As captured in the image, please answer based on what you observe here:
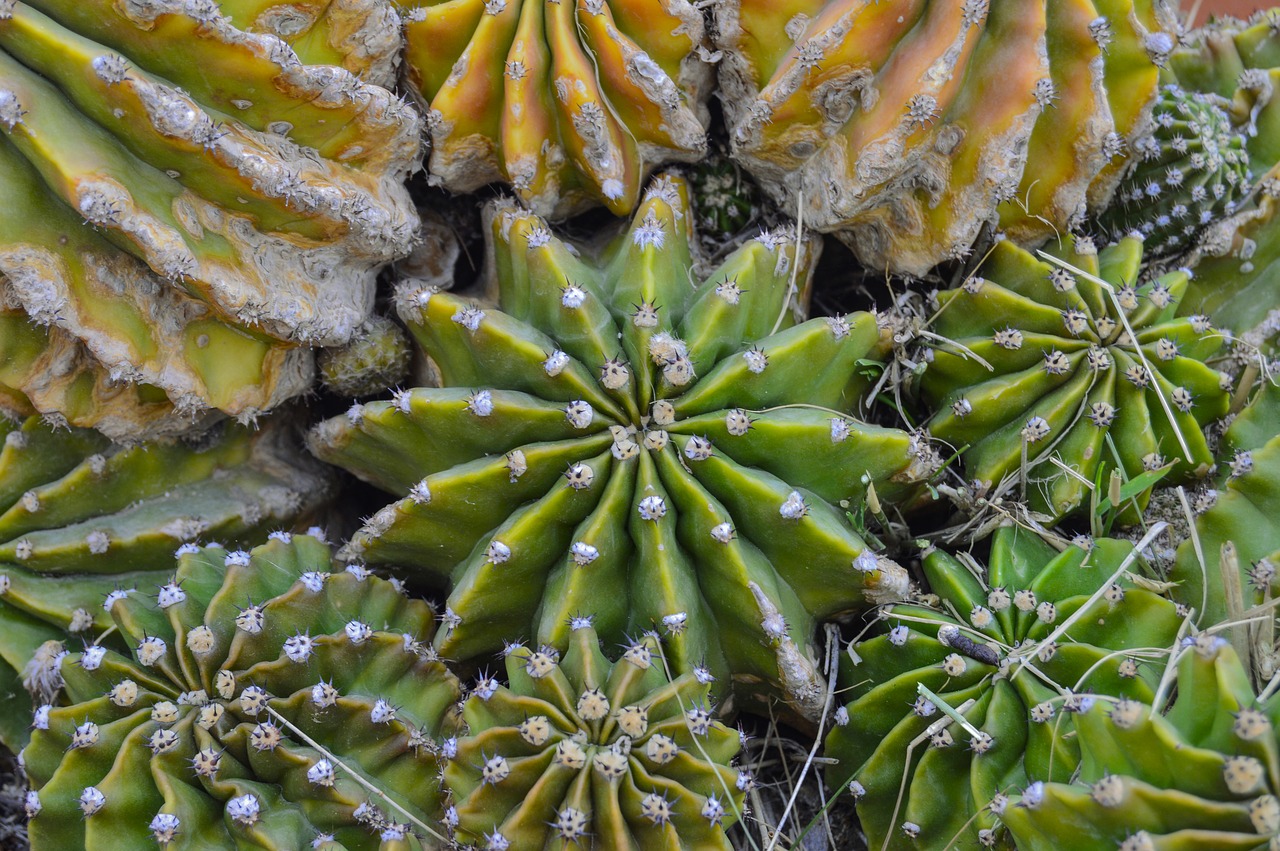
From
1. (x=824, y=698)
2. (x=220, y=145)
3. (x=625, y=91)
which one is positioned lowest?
(x=824, y=698)

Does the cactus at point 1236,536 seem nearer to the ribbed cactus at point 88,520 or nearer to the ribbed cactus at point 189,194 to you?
the ribbed cactus at point 189,194

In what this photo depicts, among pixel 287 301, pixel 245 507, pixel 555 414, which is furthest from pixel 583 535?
pixel 245 507

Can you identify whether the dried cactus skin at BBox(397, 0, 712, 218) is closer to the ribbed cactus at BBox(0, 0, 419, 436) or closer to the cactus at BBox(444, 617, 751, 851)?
the ribbed cactus at BBox(0, 0, 419, 436)

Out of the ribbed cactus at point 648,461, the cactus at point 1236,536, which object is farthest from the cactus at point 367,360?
the cactus at point 1236,536

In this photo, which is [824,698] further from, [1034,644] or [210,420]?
[210,420]

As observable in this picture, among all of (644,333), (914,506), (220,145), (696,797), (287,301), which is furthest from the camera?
(914,506)

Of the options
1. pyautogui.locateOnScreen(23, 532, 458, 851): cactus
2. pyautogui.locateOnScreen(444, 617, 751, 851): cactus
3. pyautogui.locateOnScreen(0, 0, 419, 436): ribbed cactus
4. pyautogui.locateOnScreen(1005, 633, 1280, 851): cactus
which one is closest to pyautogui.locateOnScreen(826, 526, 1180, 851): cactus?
pyautogui.locateOnScreen(1005, 633, 1280, 851): cactus
